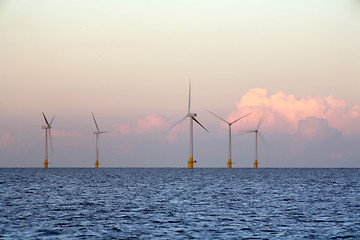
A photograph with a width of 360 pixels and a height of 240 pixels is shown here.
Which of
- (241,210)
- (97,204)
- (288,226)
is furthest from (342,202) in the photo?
(97,204)

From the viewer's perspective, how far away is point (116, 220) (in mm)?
48375

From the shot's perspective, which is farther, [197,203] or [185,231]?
[197,203]

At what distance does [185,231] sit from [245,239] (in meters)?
5.79

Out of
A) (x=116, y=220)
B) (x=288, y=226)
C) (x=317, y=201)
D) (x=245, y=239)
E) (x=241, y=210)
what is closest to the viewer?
(x=245, y=239)

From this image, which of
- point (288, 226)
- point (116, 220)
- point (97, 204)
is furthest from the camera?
point (97, 204)

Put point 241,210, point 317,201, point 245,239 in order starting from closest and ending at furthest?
point 245,239
point 241,210
point 317,201

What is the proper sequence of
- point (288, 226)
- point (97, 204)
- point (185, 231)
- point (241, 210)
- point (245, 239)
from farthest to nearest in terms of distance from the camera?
point (97, 204)
point (241, 210)
point (288, 226)
point (185, 231)
point (245, 239)

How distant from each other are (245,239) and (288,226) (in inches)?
319

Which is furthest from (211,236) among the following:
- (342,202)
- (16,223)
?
(342,202)

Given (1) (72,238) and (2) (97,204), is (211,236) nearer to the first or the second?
(1) (72,238)

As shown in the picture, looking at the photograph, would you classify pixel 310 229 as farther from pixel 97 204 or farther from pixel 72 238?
pixel 97 204

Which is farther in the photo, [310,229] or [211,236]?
[310,229]

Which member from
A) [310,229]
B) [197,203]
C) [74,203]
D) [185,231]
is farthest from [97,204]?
[310,229]

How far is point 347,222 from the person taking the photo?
46875 mm
